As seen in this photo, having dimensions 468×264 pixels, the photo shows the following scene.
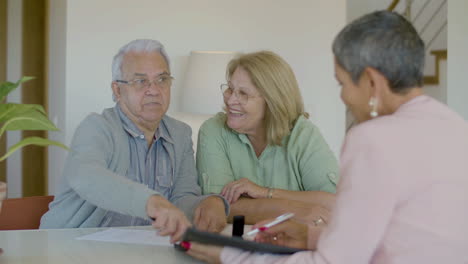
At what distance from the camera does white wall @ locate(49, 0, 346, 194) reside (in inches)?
155

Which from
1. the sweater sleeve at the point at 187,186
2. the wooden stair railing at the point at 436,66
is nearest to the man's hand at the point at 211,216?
the sweater sleeve at the point at 187,186

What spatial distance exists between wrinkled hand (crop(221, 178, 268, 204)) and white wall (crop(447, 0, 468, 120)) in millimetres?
2870

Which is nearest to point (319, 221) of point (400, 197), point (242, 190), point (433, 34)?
point (242, 190)

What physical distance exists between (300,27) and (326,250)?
350cm

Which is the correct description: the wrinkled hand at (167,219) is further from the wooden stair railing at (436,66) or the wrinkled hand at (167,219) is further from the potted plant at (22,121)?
the wooden stair railing at (436,66)

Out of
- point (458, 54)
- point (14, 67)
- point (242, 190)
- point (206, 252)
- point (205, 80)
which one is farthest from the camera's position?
point (14, 67)

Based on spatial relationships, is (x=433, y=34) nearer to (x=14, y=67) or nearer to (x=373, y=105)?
(x=14, y=67)

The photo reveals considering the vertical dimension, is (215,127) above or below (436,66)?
below

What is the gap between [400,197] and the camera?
45.8 inches

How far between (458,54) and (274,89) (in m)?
2.65

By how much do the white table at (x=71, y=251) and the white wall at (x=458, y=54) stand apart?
144 inches

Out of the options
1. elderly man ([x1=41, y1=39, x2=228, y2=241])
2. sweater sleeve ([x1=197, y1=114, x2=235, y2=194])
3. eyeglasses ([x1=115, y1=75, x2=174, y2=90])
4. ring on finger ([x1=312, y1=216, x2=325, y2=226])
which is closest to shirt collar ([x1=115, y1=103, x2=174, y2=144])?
elderly man ([x1=41, y1=39, x2=228, y2=241])

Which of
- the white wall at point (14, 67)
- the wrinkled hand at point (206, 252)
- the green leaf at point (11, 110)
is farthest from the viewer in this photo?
the white wall at point (14, 67)

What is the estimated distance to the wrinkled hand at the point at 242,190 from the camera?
2.50 metres
